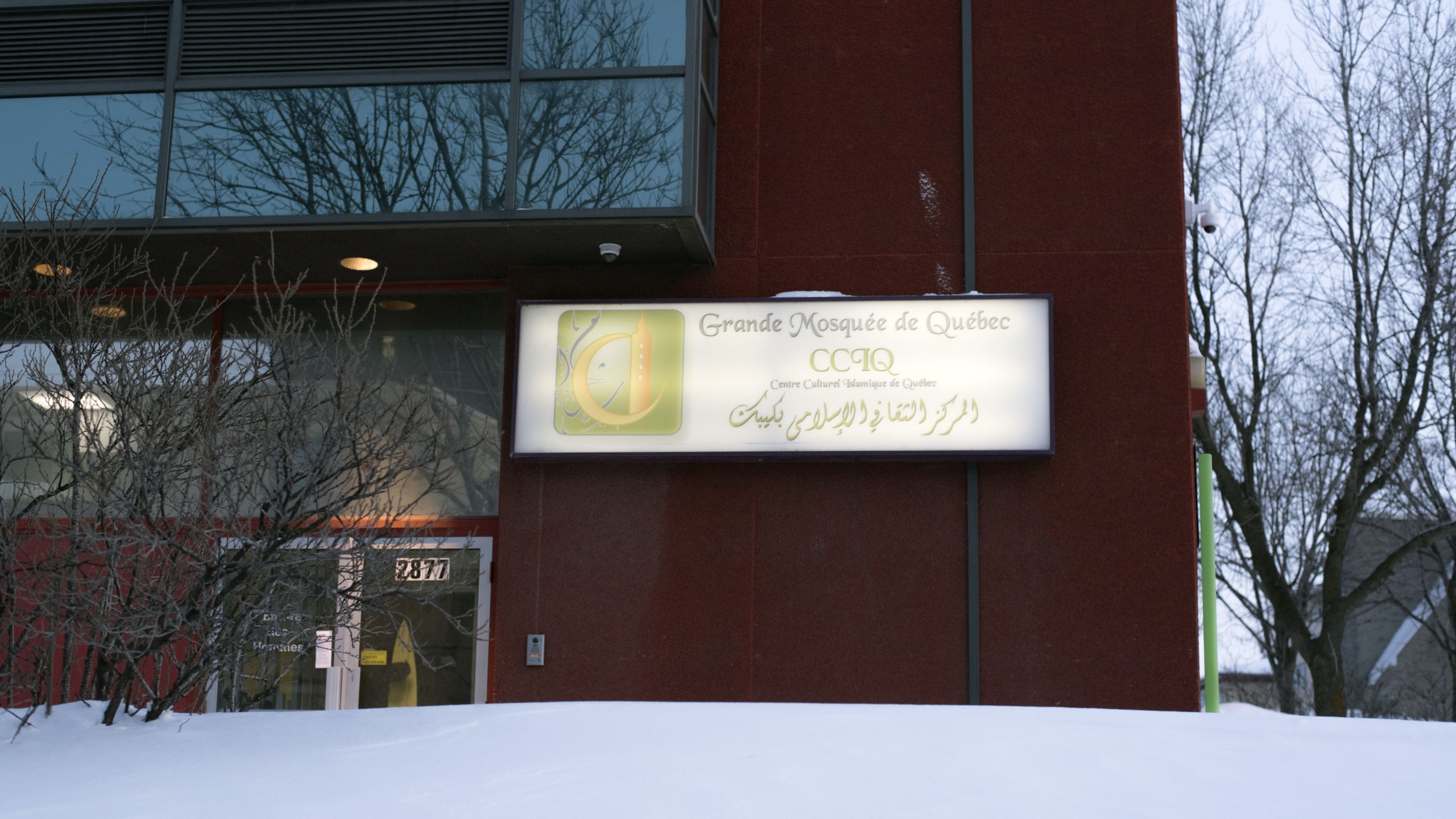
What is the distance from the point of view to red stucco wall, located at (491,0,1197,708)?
8555 millimetres

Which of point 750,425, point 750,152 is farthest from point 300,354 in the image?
point 750,152

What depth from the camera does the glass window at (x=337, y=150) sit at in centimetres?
838

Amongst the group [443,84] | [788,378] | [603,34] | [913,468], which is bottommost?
[913,468]

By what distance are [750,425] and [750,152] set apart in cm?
201

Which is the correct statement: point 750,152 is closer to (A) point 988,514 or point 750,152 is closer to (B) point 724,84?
(B) point 724,84

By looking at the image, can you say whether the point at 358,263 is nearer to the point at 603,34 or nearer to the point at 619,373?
the point at 619,373

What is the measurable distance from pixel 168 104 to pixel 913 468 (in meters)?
5.57

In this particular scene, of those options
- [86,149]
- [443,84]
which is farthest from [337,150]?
[86,149]

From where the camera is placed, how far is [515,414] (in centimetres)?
903

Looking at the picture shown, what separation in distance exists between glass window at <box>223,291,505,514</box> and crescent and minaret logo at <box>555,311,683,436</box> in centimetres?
85

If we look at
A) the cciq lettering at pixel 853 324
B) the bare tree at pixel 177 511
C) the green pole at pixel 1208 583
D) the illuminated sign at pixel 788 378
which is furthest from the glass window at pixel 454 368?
the green pole at pixel 1208 583

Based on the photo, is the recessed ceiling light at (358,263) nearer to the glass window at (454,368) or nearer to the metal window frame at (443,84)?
the glass window at (454,368)

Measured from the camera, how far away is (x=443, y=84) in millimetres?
8508

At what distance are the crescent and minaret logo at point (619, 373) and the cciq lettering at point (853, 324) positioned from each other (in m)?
0.30
